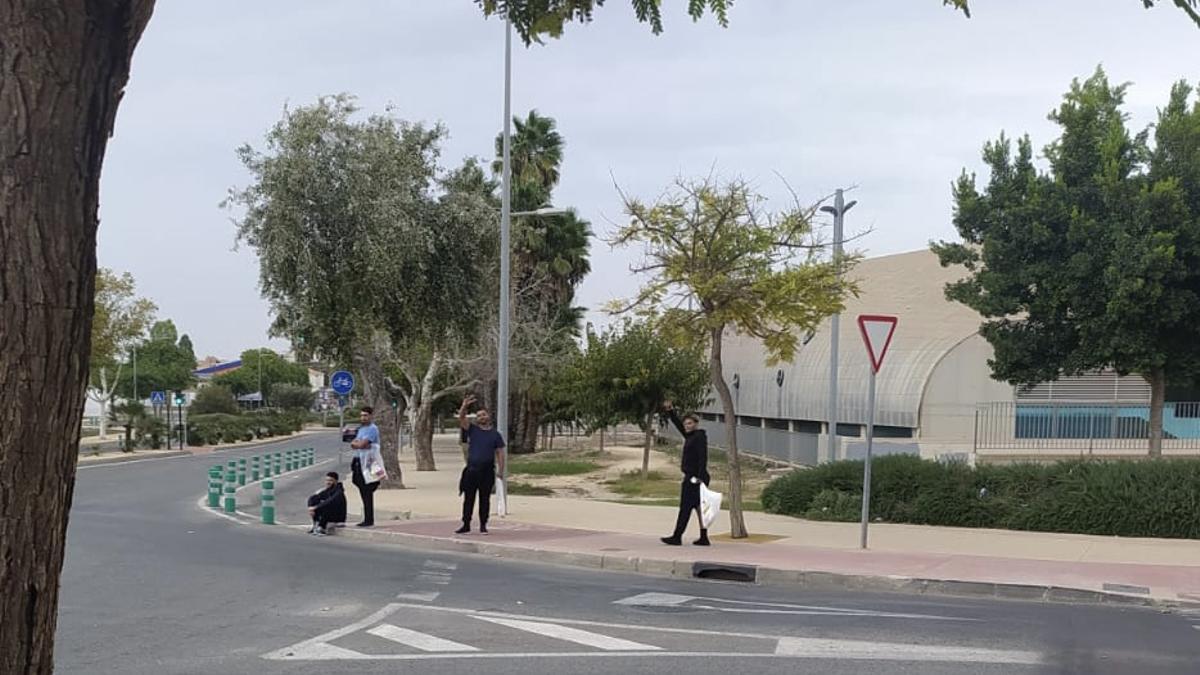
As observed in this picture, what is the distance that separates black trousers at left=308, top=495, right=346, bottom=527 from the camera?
16.1 metres

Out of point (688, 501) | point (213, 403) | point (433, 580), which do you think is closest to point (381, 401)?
point (688, 501)

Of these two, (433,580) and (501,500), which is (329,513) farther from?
(433,580)

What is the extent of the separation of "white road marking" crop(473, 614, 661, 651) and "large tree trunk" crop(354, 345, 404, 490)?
14.3 m

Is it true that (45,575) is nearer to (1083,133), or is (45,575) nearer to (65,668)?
(65,668)

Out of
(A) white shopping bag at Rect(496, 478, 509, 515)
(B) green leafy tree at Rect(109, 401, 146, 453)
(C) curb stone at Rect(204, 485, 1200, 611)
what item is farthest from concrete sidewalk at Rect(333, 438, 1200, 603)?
(B) green leafy tree at Rect(109, 401, 146, 453)

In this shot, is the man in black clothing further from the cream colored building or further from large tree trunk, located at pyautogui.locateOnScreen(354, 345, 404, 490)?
large tree trunk, located at pyautogui.locateOnScreen(354, 345, 404, 490)

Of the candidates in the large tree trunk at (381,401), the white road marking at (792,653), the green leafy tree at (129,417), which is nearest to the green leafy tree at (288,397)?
the green leafy tree at (129,417)

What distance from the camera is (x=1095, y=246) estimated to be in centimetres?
2319

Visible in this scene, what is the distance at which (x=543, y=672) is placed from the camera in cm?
720

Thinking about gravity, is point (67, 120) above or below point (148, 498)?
above

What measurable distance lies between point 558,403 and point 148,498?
21.2 meters

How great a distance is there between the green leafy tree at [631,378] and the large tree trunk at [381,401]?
8.89m

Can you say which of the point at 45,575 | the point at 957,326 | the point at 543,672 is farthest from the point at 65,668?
the point at 957,326

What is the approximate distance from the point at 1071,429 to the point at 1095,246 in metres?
4.95
